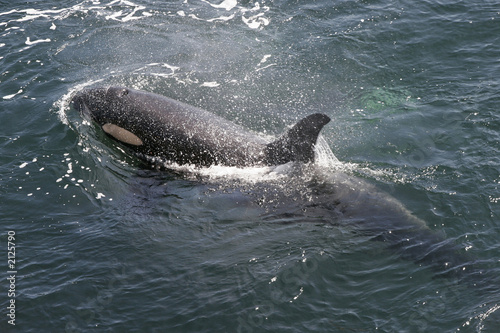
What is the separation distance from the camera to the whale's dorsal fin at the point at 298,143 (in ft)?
37.5

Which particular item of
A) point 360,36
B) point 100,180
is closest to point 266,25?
point 360,36

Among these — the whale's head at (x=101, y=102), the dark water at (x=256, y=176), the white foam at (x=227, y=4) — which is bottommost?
the dark water at (x=256, y=176)

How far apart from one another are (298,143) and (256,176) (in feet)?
4.09

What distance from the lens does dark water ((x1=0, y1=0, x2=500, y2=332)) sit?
371 inches

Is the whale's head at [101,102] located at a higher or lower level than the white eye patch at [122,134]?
higher

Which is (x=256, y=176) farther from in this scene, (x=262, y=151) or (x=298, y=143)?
(x=298, y=143)

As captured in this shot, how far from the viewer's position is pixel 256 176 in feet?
39.8

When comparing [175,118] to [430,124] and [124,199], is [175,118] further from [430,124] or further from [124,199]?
[430,124]

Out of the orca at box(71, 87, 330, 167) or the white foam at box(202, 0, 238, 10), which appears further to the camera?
the white foam at box(202, 0, 238, 10)

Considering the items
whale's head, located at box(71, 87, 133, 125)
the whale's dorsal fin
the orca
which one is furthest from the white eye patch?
the whale's dorsal fin

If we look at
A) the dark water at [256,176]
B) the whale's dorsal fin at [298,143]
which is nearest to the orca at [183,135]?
the whale's dorsal fin at [298,143]

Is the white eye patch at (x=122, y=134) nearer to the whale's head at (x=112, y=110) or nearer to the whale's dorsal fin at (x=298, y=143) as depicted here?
the whale's head at (x=112, y=110)

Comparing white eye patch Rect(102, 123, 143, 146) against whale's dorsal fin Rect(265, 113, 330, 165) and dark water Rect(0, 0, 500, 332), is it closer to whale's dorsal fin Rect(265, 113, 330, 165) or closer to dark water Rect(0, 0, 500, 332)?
dark water Rect(0, 0, 500, 332)

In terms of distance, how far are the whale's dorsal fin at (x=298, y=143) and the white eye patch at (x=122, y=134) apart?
11.0 feet
